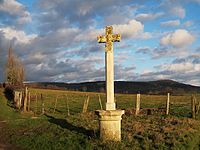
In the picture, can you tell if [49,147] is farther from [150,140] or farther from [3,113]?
[3,113]

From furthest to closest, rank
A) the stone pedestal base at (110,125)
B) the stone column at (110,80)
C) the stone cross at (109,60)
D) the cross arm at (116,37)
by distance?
1. the cross arm at (116,37)
2. the stone cross at (109,60)
3. the stone column at (110,80)
4. the stone pedestal base at (110,125)

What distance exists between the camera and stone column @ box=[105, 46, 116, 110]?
47.1 ft

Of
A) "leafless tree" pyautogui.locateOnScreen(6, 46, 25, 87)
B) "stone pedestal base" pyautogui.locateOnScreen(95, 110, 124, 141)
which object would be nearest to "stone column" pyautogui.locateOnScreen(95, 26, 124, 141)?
"stone pedestal base" pyautogui.locateOnScreen(95, 110, 124, 141)

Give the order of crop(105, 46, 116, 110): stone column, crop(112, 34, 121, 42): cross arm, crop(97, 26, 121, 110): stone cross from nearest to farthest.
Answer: crop(105, 46, 116, 110): stone column < crop(97, 26, 121, 110): stone cross < crop(112, 34, 121, 42): cross arm

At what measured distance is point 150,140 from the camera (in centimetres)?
1400

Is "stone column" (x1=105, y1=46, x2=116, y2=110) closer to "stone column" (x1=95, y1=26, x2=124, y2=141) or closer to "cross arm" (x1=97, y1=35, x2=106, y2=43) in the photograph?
"stone column" (x1=95, y1=26, x2=124, y2=141)

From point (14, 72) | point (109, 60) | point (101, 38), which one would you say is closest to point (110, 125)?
point (109, 60)

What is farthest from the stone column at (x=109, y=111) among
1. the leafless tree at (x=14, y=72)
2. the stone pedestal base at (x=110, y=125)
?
the leafless tree at (x=14, y=72)

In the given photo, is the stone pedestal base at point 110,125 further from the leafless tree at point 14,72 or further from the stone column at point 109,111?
the leafless tree at point 14,72

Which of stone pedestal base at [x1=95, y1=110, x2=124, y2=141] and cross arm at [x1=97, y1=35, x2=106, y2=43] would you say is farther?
cross arm at [x1=97, y1=35, x2=106, y2=43]

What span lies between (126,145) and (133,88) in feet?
384

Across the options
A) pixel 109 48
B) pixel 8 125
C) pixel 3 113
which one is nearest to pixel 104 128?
pixel 109 48

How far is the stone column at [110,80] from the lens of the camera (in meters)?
14.4

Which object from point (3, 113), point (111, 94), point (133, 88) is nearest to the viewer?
point (111, 94)
